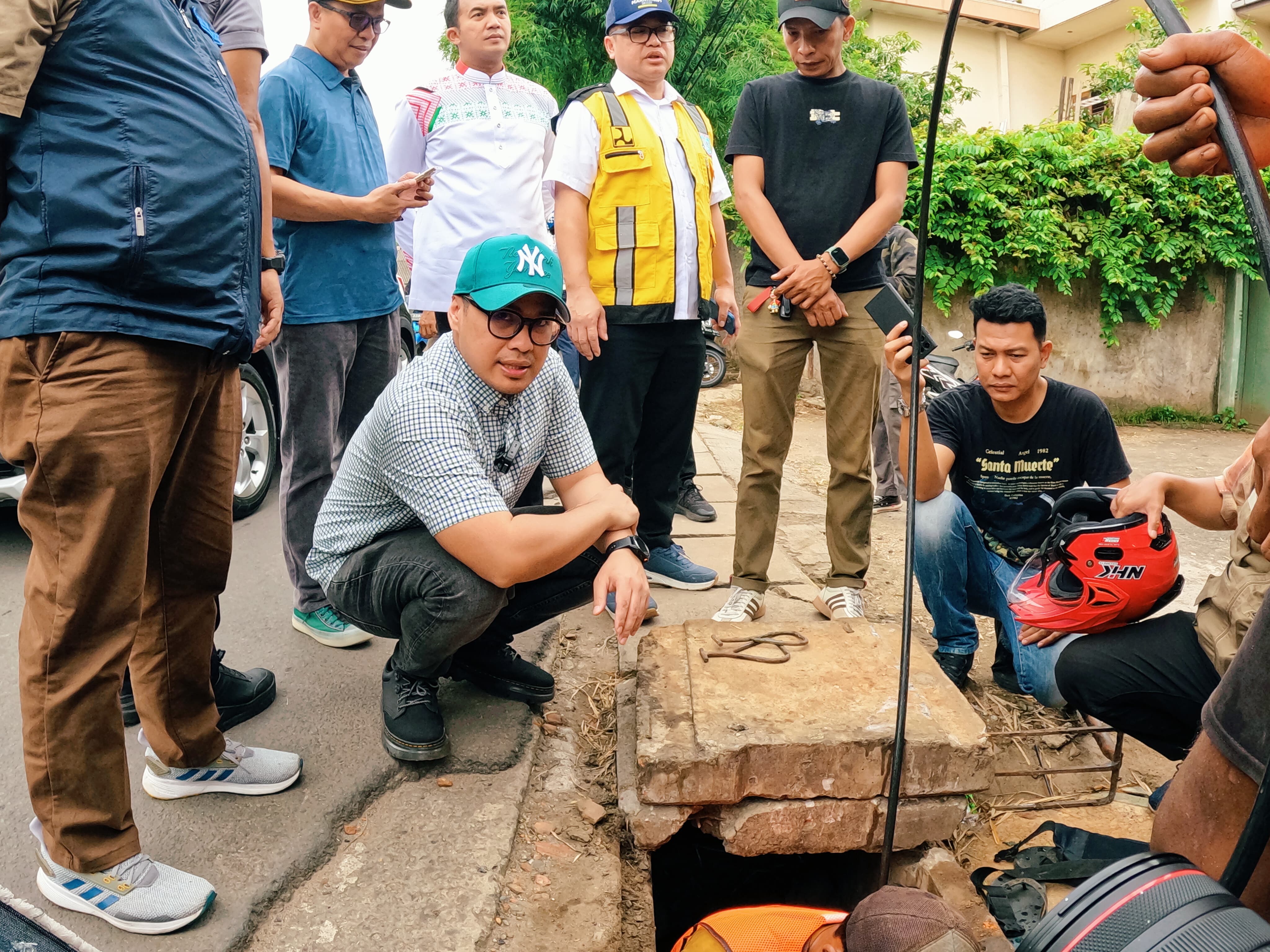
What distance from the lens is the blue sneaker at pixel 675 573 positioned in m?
3.68

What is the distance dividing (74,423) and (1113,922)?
1.80 meters

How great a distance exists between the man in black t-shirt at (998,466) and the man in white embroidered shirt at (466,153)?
1.62m

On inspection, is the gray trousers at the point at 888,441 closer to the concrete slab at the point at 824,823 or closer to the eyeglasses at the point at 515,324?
the concrete slab at the point at 824,823

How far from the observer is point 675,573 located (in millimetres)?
3695

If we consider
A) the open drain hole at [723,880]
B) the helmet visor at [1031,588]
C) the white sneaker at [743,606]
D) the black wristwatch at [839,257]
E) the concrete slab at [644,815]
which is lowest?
the open drain hole at [723,880]

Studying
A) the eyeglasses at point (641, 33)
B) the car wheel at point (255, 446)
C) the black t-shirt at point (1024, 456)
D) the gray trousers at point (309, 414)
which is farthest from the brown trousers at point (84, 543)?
the car wheel at point (255, 446)

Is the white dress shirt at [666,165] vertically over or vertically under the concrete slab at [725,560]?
over

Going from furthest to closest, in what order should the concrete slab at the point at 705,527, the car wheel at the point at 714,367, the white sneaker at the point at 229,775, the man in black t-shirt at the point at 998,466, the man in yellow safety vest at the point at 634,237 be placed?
the car wheel at the point at 714,367, the concrete slab at the point at 705,527, the man in yellow safety vest at the point at 634,237, the man in black t-shirt at the point at 998,466, the white sneaker at the point at 229,775

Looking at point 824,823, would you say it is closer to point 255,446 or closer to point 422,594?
point 422,594

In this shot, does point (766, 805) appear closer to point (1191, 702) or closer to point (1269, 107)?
point (1191, 702)

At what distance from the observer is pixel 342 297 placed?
2898mm

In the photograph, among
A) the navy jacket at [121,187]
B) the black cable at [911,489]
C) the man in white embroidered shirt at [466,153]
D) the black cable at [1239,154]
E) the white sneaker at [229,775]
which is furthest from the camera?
the man in white embroidered shirt at [466,153]

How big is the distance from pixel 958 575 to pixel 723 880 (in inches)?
49.1

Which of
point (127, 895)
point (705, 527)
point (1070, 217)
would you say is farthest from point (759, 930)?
point (1070, 217)
